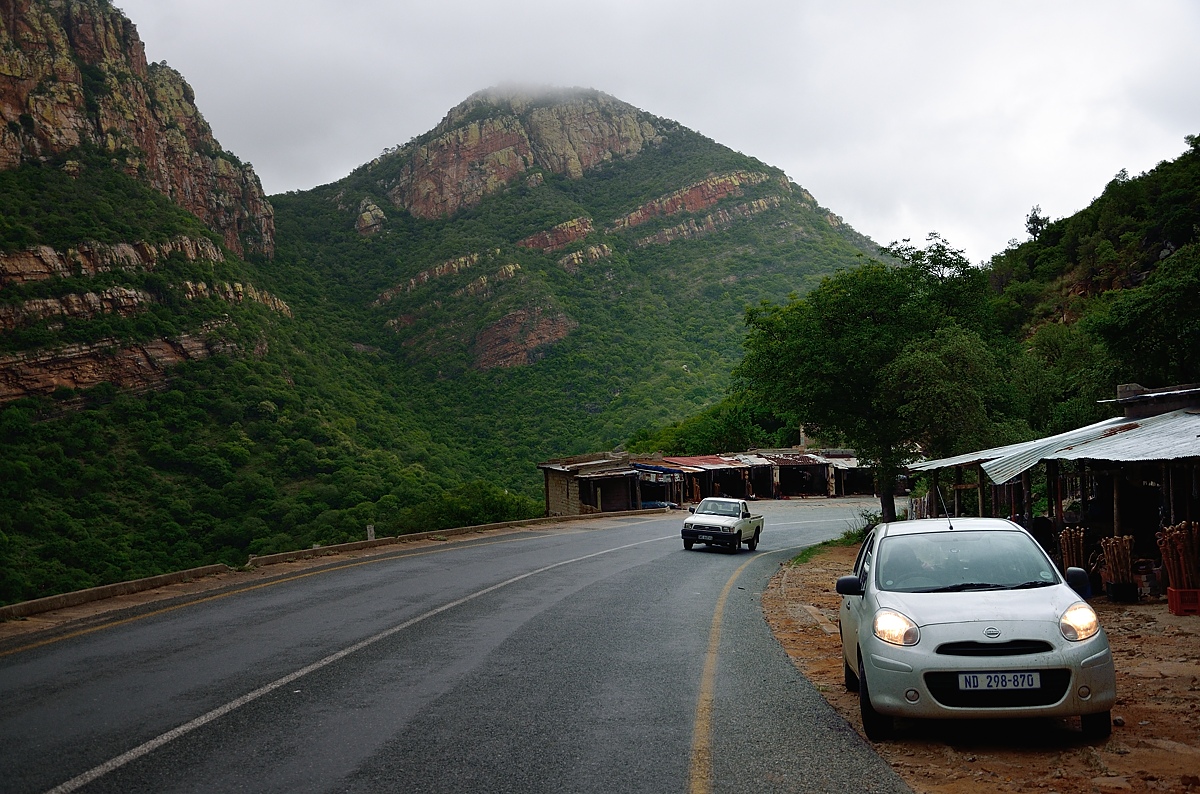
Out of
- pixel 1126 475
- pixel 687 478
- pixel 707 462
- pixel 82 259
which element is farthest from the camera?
pixel 687 478

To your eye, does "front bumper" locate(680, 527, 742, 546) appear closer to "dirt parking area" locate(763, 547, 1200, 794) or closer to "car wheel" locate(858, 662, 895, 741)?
"dirt parking area" locate(763, 547, 1200, 794)

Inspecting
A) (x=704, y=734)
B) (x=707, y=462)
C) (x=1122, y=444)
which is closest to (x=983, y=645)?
(x=704, y=734)

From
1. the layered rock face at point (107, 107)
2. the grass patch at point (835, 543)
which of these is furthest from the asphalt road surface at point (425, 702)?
the layered rock face at point (107, 107)

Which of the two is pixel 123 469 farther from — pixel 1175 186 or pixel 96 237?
pixel 1175 186

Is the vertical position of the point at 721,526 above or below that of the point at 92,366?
below

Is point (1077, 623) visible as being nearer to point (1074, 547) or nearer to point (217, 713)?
point (217, 713)

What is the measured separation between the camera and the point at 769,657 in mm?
10133

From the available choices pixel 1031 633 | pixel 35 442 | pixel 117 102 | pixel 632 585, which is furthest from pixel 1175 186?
pixel 117 102

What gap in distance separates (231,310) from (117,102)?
22990mm

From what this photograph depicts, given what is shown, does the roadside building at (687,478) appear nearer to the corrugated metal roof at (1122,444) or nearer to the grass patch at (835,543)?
the grass patch at (835,543)

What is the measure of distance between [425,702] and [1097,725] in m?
5.28

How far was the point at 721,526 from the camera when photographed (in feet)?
90.6

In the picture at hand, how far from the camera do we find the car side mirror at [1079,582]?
22.1 ft

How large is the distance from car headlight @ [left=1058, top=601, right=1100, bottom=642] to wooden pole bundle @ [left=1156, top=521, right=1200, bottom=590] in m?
6.79
